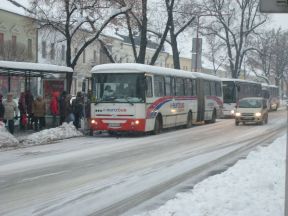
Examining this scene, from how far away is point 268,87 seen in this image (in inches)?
2598

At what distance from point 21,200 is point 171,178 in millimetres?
3739

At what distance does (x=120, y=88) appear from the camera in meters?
23.6

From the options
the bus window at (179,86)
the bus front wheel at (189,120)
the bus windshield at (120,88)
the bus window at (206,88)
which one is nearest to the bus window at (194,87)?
the bus front wheel at (189,120)

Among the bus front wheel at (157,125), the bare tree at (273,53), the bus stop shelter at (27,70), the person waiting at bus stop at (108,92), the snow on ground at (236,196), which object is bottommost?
the snow on ground at (236,196)

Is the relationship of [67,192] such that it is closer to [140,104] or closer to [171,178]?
[171,178]

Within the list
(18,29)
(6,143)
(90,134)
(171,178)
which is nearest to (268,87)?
(18,29)

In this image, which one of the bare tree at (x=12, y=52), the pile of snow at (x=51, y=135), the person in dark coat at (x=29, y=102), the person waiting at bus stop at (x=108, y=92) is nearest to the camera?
the pile of snow at (x=51, y=135)

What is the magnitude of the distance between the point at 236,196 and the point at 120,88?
48.6 ft

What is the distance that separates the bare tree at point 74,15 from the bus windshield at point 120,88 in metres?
6.42

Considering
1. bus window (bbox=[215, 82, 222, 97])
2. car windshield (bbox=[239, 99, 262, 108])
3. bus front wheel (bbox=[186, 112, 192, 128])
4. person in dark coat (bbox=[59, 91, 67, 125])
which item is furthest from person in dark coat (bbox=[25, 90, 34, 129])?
bus window (bbox=[215, 82, 222, 97])

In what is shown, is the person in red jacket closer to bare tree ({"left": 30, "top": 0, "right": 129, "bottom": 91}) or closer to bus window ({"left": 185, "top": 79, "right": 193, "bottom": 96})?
bare tree ({"left": 30, "top": 0, "right": 129, "bottom": 91})

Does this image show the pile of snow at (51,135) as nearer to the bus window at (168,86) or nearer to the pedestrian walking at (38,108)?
the pedestrian walking at (38,108)

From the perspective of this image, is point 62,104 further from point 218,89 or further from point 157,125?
point 218,89

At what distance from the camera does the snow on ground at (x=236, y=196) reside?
26.8 feet
